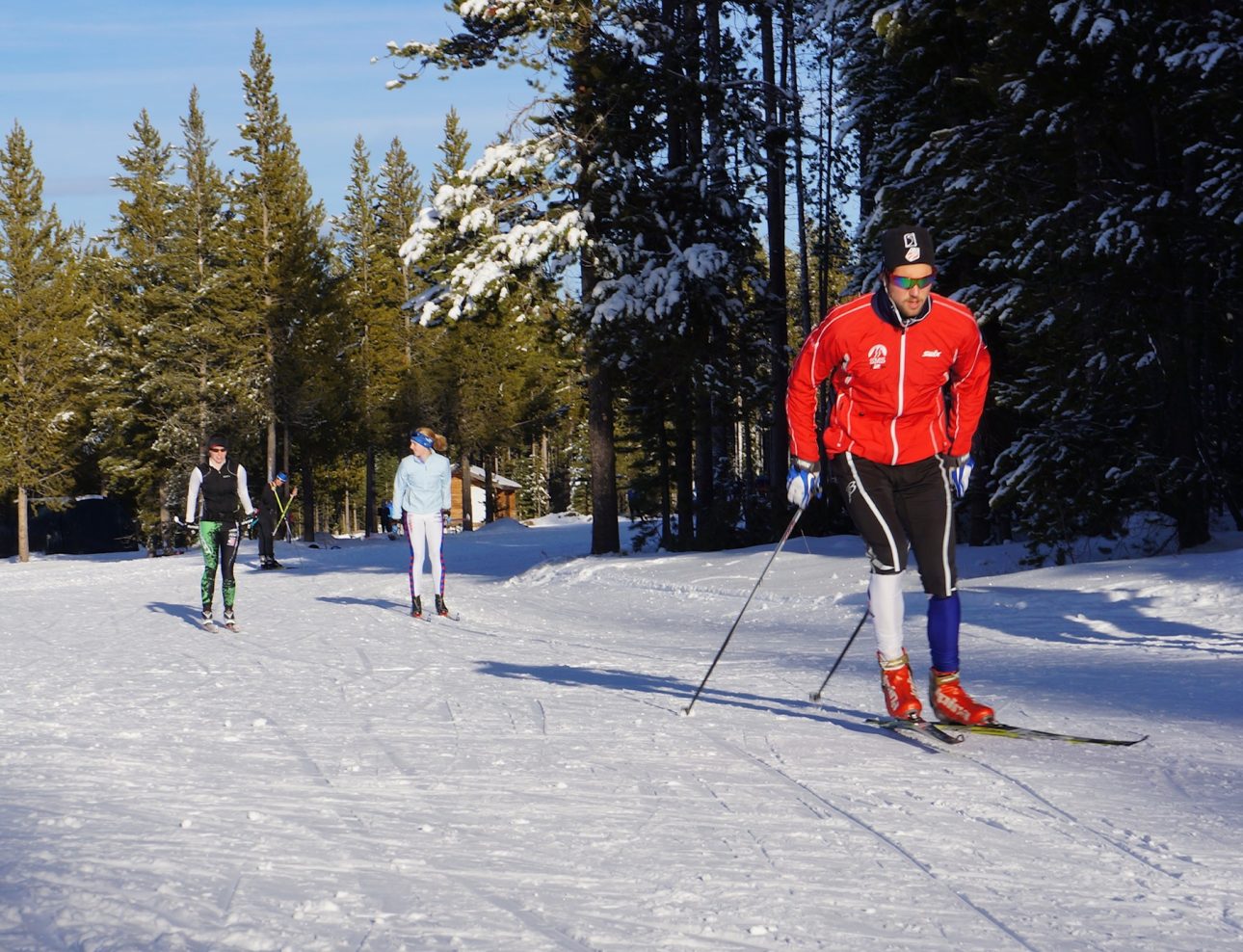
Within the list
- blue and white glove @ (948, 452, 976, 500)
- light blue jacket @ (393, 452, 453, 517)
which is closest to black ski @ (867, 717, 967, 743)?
blue and white glove @ (948, 452, 976, 500)

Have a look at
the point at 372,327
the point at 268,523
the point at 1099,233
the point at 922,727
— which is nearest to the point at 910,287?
the point at 922,727

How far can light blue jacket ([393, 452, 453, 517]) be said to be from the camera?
15633 millimetres

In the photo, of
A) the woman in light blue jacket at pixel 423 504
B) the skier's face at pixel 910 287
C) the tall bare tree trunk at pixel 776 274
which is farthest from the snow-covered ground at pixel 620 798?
the tall bare tree trunk at pixel 776 274

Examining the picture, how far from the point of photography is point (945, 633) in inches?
253

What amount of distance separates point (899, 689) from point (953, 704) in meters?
0.30

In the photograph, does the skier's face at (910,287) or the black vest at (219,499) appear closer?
the skier's face at (910,287)

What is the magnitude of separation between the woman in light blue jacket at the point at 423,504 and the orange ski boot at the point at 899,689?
9.51 m

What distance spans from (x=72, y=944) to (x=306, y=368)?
2129 inches

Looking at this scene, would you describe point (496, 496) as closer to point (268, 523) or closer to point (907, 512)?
Result: point (268, 523)

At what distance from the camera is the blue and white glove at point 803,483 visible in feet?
21.5

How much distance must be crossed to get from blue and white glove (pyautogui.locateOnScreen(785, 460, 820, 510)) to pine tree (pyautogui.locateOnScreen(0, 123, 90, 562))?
4936 centimetres

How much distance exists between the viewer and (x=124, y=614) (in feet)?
56.9

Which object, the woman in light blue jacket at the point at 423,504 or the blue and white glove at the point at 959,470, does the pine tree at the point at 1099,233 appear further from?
the blue and white glove at the point at 959,470

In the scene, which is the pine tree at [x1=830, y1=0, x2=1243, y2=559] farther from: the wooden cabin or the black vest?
the wooden cabin
